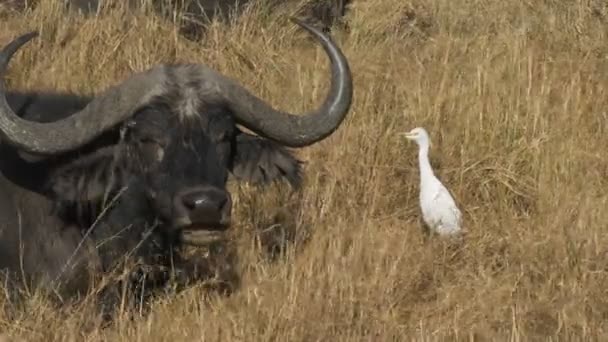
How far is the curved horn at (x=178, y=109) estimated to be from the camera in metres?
5.04

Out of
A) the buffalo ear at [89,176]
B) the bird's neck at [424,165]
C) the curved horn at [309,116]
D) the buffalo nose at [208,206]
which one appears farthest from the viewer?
the bird's neck at [424,165]

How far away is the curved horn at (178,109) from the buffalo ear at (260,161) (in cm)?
4

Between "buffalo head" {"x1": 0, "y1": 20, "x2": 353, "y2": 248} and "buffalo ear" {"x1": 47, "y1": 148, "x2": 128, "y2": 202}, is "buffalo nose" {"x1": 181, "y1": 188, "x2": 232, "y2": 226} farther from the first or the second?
"buffalo ear" {"x1": 47, "y1": 148, "x2": 128, "y2": 202}

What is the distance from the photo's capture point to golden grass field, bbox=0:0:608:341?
5055mm

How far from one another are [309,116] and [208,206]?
97cm

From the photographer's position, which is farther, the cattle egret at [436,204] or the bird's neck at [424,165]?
the bird's neck at [424,165]

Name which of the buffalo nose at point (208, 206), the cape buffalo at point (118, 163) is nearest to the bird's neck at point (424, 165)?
the cape buffalo at point (118, 163)

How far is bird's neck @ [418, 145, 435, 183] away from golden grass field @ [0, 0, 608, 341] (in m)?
0.22

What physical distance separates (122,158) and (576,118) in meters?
3.16

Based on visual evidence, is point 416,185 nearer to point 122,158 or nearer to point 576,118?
point 576,118

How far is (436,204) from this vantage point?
6270 mm

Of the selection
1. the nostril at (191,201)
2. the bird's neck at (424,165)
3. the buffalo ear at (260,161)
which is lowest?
the bird's neck at (424,165)

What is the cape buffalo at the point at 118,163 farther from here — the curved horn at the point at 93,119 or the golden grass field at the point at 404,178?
the golden grass field at the point at 404,178

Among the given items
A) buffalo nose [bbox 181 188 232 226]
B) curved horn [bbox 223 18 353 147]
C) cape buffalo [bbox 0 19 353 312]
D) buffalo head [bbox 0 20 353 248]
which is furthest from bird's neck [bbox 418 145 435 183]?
buffalo nose [bbox 181 188 232 226]
